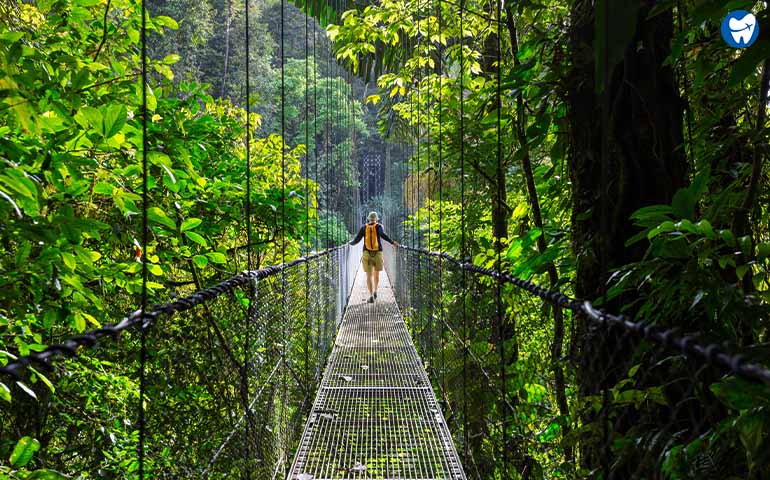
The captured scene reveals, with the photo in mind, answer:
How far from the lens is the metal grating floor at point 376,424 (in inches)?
72.0

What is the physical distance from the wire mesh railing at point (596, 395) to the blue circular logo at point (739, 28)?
36 centimetres

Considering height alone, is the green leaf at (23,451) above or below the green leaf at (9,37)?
below

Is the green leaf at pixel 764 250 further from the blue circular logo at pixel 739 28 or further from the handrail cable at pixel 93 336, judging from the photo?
the handrail cable at pixel 93 336

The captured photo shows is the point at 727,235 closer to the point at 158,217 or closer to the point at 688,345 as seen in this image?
the point at 688,345

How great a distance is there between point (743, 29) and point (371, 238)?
16.5 feet

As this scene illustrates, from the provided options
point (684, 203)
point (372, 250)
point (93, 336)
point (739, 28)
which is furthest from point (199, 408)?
point (372, 250)

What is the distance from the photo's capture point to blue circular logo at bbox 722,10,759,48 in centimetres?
72

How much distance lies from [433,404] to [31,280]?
5.60ft

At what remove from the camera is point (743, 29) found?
754 millimetres

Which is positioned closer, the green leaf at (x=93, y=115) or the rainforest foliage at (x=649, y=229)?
the rainforest foliage at (x=649, y=229)

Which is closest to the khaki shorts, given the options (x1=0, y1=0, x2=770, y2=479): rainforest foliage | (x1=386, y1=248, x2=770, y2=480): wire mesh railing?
(x1=386, y1=248, x2=770, y2=480): wire mesh railing

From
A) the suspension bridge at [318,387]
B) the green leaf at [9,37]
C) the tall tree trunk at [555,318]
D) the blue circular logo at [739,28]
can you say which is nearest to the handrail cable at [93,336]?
the suspension bridge at [318,387]

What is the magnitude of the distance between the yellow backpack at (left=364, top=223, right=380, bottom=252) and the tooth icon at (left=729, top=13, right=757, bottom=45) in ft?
16.3

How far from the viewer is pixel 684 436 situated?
854 mm
